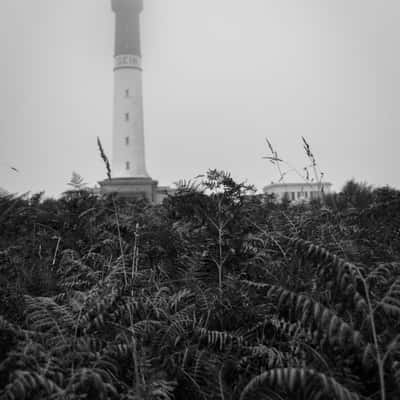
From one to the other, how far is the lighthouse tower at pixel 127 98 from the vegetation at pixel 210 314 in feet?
157

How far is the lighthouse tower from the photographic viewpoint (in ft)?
175

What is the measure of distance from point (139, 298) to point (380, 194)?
4.74 m

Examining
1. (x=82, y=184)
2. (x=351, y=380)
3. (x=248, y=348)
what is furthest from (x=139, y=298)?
(x=82, y=184)

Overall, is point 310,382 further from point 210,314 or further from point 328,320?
point 210,314

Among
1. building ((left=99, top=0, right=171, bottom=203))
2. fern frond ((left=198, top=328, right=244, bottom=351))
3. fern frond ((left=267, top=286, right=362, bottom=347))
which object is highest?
building ((left=99, top=0, right=171, bottom=203))

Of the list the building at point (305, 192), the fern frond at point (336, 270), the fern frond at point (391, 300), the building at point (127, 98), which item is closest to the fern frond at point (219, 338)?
the fern frond at point (336, 270)

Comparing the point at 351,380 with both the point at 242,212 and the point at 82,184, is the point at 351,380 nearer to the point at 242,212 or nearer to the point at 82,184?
the point at 242,212

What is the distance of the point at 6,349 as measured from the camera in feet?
9.05

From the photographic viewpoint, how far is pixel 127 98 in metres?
53.0

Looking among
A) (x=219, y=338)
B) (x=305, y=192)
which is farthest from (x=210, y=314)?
(x=305, y=192)

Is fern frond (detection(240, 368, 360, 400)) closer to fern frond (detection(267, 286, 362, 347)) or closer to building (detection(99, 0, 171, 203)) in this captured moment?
fern frond (detection(267, 286, 362, 347))

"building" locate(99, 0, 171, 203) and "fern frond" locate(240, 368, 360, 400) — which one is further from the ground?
"building" locate(99, 0, 171, 203)

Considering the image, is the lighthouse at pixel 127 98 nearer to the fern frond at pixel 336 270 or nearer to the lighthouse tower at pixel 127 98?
the lighthouse tower at pixel 127 98

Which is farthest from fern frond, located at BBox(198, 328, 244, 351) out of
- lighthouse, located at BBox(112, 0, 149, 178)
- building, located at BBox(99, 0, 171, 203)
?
lighthouse, located at BBox(112, 0, 149, 178)
